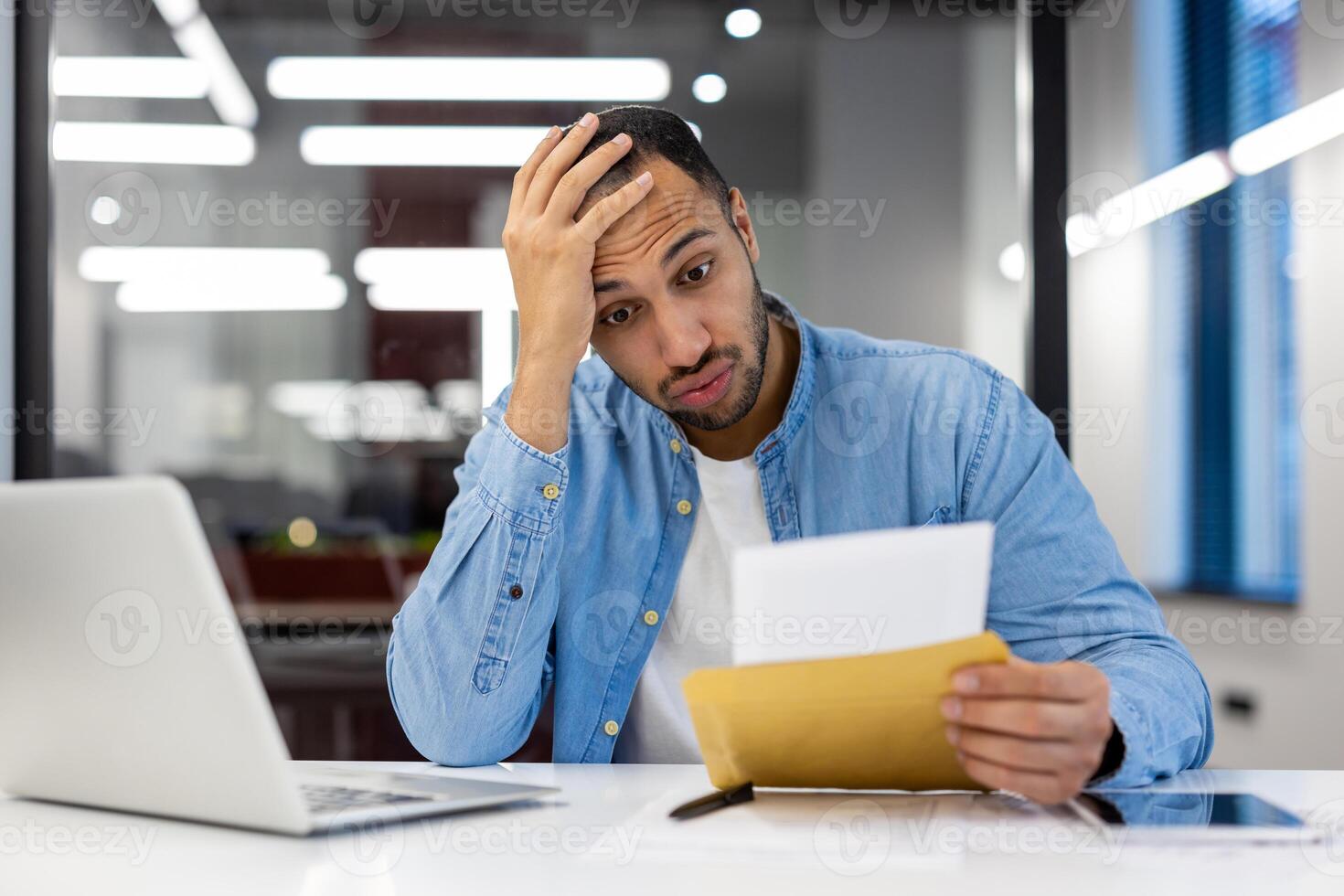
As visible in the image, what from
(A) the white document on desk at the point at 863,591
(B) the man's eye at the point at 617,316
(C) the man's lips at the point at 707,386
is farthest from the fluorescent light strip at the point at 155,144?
(A) the white document on desk at the point at 863,591

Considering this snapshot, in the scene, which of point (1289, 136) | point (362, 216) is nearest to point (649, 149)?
point (362, 216)

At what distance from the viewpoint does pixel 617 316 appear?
1.38 m

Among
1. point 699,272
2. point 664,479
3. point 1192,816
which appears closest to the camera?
point 1192,816

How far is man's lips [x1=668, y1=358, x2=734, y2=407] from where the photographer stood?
4.36ft

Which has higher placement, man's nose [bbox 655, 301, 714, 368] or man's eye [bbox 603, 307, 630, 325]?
man's eye [bbox 603, 307, 630, 325]

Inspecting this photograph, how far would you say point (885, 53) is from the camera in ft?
8.55

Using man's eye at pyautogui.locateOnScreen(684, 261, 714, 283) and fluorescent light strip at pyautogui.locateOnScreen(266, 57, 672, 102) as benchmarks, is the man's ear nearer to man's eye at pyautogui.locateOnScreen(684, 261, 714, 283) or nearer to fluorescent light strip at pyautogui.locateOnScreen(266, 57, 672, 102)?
man's eye at pyautogui.locateOnScreen(684, 261, 714, 283)

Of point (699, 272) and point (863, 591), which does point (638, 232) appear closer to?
point (699, 272)

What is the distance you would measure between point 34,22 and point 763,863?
247 cm

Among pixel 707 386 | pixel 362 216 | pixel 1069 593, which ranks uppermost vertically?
pixel 362 216

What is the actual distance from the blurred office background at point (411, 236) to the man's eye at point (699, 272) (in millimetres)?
1263

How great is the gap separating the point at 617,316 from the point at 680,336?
11 centimetres

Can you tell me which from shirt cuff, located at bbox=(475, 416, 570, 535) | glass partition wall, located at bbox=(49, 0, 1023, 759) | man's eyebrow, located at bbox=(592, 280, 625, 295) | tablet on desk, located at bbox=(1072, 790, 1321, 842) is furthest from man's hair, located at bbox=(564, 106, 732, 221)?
glass partition wall, located at bbox=(49, 0, 1023, 759)

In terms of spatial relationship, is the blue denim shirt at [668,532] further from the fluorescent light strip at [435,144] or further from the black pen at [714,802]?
the fluorescent light strip at [435,144]
